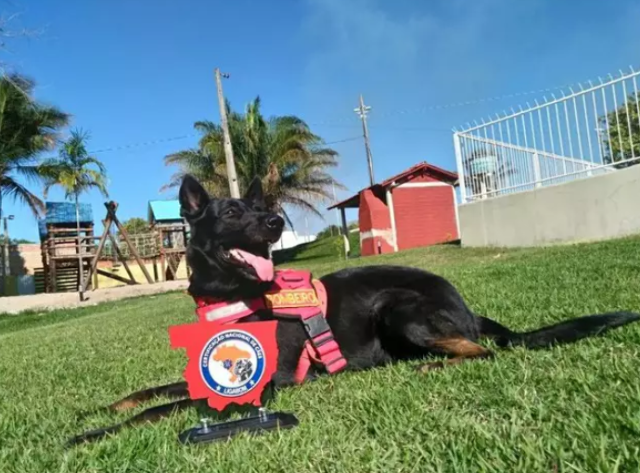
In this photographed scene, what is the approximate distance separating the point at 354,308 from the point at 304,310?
36cm

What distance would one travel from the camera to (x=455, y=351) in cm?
277

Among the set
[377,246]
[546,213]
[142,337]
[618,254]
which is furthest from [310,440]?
[377,246]

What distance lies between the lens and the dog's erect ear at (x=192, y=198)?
8.62 feet

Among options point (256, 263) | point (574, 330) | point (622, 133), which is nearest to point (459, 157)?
point (622, 133)

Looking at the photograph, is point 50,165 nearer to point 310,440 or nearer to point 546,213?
point 546,213

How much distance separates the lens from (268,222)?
8.30 feet

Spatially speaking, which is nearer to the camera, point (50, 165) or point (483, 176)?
point (483, 176)

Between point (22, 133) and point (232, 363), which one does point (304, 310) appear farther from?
point (22, 133)

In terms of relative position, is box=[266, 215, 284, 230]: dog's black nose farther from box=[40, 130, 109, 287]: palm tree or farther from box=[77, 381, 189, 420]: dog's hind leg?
box=[40, 130, 109, 287]: palm tree

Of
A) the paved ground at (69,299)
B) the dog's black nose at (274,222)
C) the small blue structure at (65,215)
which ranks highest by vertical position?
the small blue structure at (65,215)

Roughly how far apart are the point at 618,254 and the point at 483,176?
17.6 ft

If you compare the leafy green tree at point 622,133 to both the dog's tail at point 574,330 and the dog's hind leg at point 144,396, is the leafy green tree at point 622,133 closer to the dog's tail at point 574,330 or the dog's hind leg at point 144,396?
the dog's tail at point 574,330

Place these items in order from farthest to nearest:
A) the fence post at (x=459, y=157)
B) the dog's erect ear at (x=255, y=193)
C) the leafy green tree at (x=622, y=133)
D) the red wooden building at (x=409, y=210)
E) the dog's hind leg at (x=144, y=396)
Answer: the red wooden building at (x=409, y=210) → the fence post at (x=459, y=157) → the leafy green tree at (x=622, y=133) → the dog's erect ear at (x=255, y=193) → the dog's hind leg at (x=144, y=396)

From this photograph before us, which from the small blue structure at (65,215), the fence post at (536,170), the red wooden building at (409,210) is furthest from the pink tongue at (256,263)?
the small blue structure at (65,215)
